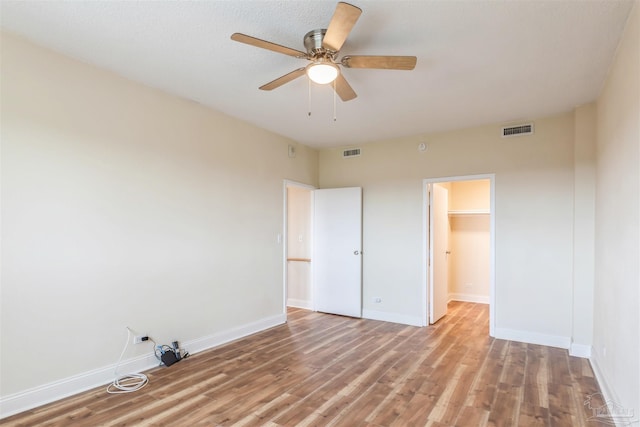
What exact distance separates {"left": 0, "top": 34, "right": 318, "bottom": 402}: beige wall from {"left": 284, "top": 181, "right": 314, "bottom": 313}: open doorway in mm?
1613

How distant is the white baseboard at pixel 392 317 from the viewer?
5.08m

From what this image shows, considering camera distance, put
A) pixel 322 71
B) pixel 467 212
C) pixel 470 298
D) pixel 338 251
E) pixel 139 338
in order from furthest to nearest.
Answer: pixel 470 298, pixel 467 212, pixel 338 251, pixel 139 338, pixel 322 71

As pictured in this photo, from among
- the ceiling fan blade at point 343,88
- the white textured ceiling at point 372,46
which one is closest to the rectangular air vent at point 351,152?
the white textured ceiling at point 372,46

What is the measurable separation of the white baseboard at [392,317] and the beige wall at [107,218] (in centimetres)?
190

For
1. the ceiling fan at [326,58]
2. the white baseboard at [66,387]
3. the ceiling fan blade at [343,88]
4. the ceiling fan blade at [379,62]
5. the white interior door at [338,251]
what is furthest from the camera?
the white interior door at [338,251]

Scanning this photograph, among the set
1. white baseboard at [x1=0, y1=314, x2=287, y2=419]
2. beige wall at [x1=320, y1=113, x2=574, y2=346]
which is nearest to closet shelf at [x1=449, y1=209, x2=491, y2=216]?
beige wall at [x1=320, y1=113, x2=574, y2=346]

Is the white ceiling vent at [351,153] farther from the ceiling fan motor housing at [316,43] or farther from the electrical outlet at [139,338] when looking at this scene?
the electrical outlet at [139,338]

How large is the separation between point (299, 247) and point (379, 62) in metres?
4.25

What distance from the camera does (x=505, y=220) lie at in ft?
14.7

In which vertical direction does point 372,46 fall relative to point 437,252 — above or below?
above

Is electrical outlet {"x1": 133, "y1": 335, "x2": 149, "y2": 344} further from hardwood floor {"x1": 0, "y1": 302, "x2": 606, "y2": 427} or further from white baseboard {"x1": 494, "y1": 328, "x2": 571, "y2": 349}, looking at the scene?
white baseboard {"x1": 494, "y1": 328, "x2": 571, "y2": 349}

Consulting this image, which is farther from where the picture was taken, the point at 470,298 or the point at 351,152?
the point at 470,298

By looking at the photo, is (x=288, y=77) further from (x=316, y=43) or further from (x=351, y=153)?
(x=351, y=153)

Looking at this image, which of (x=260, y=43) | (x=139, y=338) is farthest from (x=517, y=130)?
(x=139, y=338)
